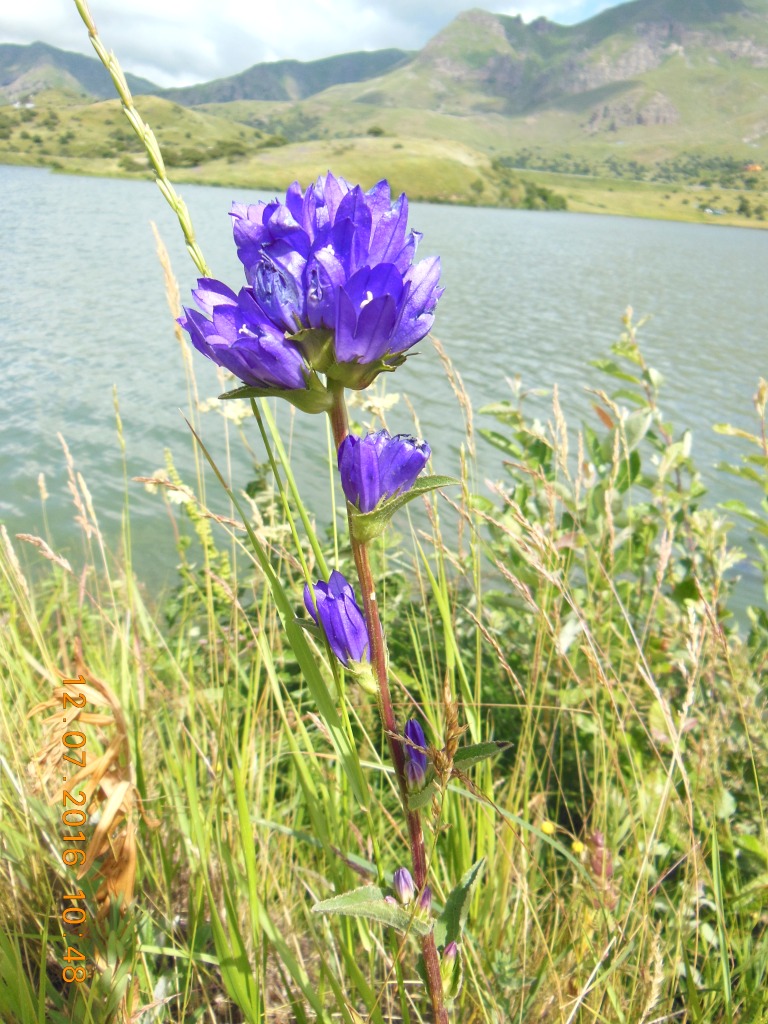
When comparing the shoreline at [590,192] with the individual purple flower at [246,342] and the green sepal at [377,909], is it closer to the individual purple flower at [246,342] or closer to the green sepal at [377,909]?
the individual purple flower at [246,342]

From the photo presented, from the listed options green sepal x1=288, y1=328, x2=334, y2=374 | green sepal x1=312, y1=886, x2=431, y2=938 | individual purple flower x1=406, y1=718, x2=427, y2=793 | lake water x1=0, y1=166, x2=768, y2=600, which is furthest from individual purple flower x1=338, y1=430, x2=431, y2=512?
lake water x1=0, y1=166, x2=768, y2=600

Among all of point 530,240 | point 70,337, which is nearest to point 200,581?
point 70,337

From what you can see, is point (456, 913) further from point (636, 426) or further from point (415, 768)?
point (636, 426)

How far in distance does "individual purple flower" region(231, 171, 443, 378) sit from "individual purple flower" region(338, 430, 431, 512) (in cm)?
11

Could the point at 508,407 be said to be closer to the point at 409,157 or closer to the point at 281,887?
the point at 281,887

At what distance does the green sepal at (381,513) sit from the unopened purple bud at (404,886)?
0.62 m

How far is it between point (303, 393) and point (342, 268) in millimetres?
195

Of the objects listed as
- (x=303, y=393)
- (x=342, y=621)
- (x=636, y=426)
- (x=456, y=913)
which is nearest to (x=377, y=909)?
(x=456, y=913)

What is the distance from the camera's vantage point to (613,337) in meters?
16.7

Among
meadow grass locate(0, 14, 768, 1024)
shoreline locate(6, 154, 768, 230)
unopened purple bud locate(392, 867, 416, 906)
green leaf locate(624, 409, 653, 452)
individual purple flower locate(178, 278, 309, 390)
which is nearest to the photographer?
individual purple flower locate(178, 278, 309, 390)

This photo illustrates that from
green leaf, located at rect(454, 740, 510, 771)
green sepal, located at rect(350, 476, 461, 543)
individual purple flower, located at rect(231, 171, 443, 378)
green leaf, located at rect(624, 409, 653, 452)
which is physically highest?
individual purple flower, located at rect(231, 171, 443, 378)

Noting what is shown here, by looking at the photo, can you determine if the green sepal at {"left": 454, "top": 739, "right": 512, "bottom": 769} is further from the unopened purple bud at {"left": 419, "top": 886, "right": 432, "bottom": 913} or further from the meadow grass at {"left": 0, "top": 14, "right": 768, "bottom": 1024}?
the unopened purple bud at {"left": 419, "top": 886, "right": 432, "bottom": 913}

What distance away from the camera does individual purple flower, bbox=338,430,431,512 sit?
1.02 m

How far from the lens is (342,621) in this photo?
111 centimetres
